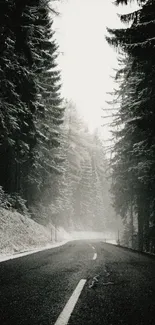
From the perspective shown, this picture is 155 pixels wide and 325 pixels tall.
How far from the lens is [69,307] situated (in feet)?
12.7

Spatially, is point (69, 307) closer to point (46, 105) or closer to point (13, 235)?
point (13, 235)

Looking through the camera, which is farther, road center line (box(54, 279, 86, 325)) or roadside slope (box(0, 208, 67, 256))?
roadside slope (box(0, 208, 67, 256))

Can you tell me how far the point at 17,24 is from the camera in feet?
34.0

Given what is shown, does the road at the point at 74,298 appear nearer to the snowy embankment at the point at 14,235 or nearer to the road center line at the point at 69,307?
the road center line at the point at 69,307

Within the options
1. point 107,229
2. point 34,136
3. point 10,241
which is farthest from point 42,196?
point 107,229

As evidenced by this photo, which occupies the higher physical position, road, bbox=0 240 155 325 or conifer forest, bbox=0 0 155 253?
conifer forest, bbox=0 0 155 253

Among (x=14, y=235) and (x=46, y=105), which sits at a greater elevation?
(x=46, y=105)

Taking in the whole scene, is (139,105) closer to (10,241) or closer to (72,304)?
(10,241)

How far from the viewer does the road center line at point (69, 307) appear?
3.24 meters

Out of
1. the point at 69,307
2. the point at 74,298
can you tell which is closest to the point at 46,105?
the point at 74,298

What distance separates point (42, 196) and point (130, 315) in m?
28.5

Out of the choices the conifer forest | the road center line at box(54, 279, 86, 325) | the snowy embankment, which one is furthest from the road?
the conifer forest

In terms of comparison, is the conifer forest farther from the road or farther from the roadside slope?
the road

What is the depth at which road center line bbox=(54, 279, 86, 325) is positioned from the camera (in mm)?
3241
